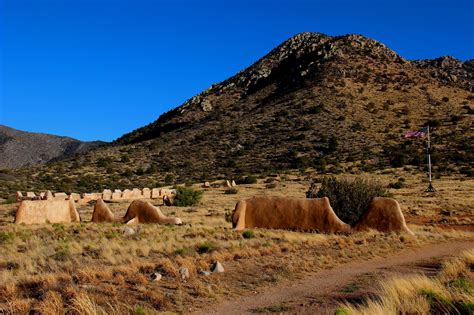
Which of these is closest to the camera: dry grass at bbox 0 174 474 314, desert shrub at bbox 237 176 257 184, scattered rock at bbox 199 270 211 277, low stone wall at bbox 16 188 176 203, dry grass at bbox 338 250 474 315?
dry grass at bbox 338 250 474 315

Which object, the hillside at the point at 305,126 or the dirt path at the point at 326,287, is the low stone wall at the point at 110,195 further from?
the dirt path at the point at 326,287

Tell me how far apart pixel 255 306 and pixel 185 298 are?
1.28 metres

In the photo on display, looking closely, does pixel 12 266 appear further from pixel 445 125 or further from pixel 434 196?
pixel 445 125

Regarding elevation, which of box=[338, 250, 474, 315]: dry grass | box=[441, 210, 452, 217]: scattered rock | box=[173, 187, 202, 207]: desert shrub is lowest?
box=[338, 250, 474, 315]: dry grass

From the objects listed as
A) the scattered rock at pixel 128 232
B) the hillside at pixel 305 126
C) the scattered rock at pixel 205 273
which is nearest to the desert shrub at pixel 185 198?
the scattered rock at pixel 128 232

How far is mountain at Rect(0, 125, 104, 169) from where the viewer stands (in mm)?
116062

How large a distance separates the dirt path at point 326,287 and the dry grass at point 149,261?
0.38 metres

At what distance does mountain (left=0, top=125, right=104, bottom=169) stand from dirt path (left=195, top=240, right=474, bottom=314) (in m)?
105

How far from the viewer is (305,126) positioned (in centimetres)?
6188

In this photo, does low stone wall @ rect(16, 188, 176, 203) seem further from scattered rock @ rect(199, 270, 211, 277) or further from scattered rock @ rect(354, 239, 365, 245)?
scattered rock @ rect(199, 270, 211, 277)

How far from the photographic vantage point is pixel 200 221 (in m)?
22.5

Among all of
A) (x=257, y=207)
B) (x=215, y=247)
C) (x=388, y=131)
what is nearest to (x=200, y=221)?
(x=257, y=207)

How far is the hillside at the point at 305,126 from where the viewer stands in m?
52.5

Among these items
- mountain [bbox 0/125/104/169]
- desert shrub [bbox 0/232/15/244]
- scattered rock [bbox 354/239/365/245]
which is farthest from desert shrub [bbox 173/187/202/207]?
mountain [bbox 0/125/104/169]
